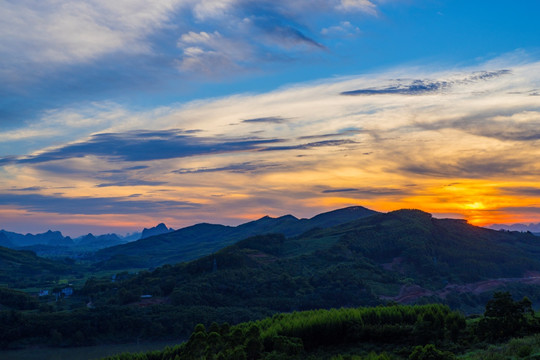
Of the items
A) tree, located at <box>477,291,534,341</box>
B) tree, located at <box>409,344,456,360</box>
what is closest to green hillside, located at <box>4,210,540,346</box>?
tree, located at <box>477,291,534,341</box>

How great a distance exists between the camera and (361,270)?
105188 millimetres

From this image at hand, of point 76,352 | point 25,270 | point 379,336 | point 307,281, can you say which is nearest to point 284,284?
point 307,281

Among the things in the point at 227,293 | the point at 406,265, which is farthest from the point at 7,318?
the point at 406,265

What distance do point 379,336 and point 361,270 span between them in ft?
272

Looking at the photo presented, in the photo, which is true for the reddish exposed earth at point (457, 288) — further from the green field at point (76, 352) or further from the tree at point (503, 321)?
the tree at point (503, 321)

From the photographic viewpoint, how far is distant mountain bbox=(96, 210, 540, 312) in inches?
3479

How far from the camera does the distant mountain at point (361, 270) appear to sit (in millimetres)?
88375

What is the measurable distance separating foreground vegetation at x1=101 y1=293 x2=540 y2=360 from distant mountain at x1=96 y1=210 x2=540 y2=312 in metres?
58.6

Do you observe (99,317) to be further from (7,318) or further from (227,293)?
(227,293)

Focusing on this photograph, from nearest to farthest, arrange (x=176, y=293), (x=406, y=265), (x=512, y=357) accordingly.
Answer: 1. (x=512, y=357)
2. (x=176, y=293)
3. (x=406, y=265)

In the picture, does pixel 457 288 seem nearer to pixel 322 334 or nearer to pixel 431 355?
pixel 322 334

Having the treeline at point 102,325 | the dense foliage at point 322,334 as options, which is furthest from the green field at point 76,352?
the dense foliage at point 322,334

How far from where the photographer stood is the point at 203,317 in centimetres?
7562

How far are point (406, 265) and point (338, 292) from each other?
35.8m
